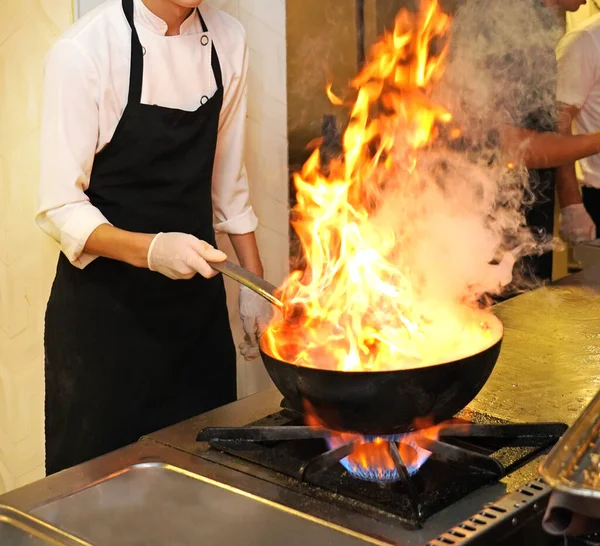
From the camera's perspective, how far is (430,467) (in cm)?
134

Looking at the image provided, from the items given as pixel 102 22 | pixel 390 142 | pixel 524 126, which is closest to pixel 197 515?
pixel 102 22

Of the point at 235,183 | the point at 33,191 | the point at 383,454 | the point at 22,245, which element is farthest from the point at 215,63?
the point at 383,454

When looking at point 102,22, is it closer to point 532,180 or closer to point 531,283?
point 531,283

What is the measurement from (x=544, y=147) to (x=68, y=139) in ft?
7.52

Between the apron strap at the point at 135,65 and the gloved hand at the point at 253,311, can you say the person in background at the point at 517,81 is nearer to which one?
the gloved hand at the point at 253,311

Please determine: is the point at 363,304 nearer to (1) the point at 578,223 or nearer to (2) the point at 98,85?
(2) the point at 98,85

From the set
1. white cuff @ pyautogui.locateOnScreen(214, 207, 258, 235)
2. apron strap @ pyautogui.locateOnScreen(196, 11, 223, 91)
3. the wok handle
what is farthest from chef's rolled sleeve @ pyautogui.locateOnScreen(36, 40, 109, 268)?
the wok handle

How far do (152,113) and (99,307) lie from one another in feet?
1.85

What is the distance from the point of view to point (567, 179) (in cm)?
405

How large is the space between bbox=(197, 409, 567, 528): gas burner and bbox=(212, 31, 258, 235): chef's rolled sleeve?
3.89 feet

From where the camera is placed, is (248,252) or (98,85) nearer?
(98,85)

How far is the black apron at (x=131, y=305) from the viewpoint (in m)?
2.34

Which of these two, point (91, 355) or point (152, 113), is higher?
point (152, 113)

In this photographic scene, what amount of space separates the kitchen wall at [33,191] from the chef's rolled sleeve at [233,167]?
0.31 m
